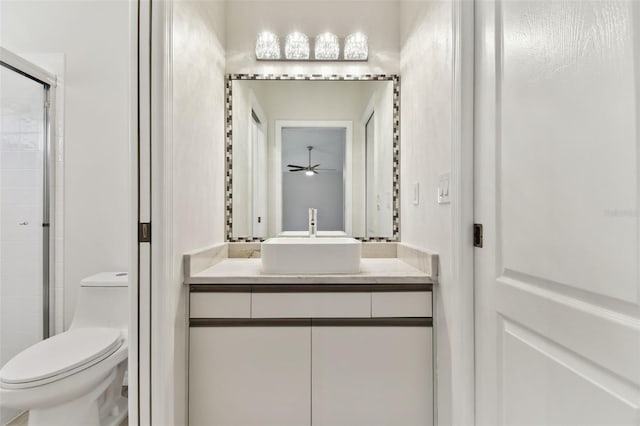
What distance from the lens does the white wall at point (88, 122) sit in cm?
209

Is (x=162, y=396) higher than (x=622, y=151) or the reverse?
the reverse

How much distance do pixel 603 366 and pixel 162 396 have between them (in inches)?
50.1

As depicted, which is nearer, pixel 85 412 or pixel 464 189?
pixel 464 189

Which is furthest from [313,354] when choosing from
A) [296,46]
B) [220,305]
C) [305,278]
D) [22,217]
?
[22,217]

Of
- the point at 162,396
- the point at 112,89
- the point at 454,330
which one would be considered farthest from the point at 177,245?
the point at 112,89

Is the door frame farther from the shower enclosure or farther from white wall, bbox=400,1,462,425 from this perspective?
the shower enclosure

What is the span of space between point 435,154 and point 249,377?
3.84 feet

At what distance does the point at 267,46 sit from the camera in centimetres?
193

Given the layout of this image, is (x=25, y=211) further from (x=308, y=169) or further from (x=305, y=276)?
(x=305, y=276)

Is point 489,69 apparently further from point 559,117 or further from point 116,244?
point 116,244

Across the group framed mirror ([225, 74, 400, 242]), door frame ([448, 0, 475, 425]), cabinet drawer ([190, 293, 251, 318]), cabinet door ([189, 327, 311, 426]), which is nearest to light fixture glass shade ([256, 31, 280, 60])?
framed mirror ([225, 74, 400, 242])

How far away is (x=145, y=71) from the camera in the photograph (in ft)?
3.88

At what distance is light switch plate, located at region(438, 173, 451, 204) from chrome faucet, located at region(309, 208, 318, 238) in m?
0.83

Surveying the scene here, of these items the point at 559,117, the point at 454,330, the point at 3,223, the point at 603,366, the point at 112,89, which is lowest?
the point at 454,330
